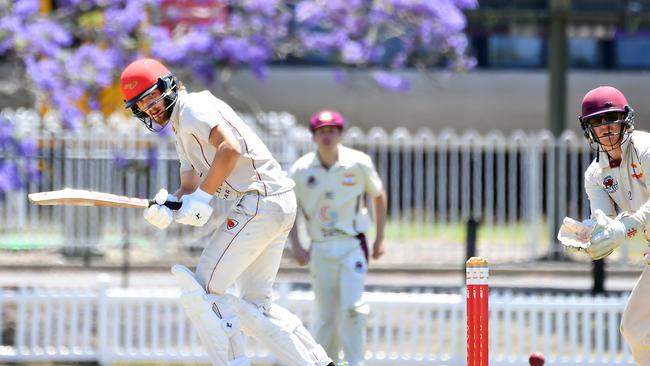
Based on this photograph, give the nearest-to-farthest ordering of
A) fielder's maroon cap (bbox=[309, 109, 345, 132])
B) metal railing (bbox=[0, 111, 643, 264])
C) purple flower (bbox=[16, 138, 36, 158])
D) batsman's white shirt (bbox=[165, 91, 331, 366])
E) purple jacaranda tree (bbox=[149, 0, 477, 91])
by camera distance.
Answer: batsman's white shirt (bbox=[165, 91, 331, 366]) < fielder's maroon cap (bbox=[309, 109, 345, 132]) < purple flower (bbox=[16, 138, 36, 158]) < purple jacaranda tree (bbox=[149, 0, 477, 91]) < metal railing (bbox=[0, 111, 643, 264])

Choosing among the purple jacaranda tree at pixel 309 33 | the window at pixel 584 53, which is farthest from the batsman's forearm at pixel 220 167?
the window at pixel 584 53

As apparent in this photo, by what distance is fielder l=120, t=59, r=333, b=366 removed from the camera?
21.6 feet

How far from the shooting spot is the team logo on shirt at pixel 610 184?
6654 millimetres

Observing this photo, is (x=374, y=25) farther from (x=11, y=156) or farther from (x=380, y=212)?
(x=380, y=212)

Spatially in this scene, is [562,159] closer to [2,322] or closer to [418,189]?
[418,189]

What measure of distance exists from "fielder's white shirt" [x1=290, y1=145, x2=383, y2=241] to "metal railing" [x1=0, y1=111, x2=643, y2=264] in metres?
7.89

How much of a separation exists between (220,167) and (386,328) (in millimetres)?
4111

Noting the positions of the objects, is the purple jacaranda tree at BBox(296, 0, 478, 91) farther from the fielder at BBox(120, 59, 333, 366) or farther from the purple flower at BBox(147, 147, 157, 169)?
the fielder at BBox(120, 59, 333, 366)

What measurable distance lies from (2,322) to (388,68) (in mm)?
9027

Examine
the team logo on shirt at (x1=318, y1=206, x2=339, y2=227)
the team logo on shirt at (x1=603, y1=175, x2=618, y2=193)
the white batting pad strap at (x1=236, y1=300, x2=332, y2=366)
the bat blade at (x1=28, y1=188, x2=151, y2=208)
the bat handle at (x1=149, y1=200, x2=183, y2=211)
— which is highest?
the team logo on shirt at (x1=603, y1=175, x2=618, y2=193)

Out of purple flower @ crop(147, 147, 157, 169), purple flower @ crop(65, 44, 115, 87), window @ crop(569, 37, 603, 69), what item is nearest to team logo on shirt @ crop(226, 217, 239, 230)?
purple flower @ crop(65, 44, 115, 87)

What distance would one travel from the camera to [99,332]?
10195mm

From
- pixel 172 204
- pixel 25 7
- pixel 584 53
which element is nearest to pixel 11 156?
pixel 25 7

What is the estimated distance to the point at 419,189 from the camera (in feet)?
58.4
